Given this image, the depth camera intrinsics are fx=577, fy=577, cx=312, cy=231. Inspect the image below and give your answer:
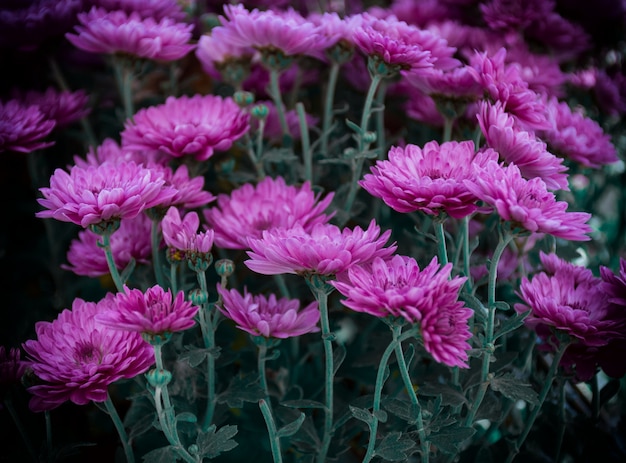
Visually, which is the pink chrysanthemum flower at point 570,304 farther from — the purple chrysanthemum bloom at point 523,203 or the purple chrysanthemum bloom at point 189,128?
the purple chrysanthemum bloom at point 189,128

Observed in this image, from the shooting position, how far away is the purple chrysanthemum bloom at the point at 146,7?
76cm

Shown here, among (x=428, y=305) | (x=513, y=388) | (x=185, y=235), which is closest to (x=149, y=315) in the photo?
(x=185, y=235)

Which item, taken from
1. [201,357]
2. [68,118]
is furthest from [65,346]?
[68,118]

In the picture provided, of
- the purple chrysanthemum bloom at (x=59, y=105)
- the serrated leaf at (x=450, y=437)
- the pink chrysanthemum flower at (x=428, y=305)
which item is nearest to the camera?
the pink chrysanthemum flower at (x=428, y=305)

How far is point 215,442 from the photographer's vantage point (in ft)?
1.60

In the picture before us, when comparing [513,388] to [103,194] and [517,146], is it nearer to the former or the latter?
[517,146]

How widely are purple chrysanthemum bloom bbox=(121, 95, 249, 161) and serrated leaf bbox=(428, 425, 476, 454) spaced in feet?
1.17

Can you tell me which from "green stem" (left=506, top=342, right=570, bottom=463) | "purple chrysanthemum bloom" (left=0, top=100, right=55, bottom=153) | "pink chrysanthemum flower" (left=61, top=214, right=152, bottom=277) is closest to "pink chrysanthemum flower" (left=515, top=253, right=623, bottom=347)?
"green stem" (left=506, top=342, right=570, bottom=463)

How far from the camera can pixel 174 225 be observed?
514 mm

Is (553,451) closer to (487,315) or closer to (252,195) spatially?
(487,315)

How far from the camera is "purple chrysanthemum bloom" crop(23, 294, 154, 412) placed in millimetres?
470

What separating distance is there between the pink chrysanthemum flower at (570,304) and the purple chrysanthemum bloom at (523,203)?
0.09 m

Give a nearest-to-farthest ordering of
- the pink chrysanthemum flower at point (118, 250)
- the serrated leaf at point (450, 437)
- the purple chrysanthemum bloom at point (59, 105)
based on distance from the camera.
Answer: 1. the serrated leaf at point (450, 437)
2. the pink chrysanthemum flower at point (118, 250)
3. the purple chrysanthemum bloom at point (59, 105)

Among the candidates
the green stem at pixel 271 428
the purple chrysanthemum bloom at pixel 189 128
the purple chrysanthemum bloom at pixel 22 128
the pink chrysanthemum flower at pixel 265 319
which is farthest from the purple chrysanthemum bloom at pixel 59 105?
the green stem at pixel 271 428
